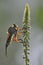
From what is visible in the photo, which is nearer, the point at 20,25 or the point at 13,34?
the point at 13,34

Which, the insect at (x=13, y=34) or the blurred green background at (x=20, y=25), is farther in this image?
the blurred green background at (x=20, y=25)

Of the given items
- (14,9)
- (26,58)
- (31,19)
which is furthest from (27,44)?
(14,9)

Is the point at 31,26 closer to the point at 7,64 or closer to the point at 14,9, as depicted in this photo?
the point at 14,9

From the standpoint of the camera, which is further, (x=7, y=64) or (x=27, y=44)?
(x=7, y=64)

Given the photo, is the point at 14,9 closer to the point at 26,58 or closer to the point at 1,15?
the point at 1,15

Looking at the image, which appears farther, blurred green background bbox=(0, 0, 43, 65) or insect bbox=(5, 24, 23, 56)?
blurred green background bbox=(0, 0, 43, 65)

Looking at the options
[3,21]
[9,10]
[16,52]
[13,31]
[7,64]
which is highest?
[9,10]

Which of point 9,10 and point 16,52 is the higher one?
point 9,10

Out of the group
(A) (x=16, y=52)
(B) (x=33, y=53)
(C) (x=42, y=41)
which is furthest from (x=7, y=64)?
(C) (x=42, y=41)
